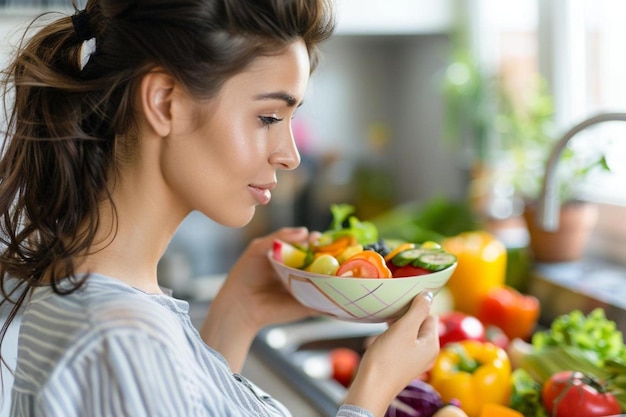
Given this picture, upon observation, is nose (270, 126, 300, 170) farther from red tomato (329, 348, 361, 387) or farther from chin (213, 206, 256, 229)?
red tomato (329, 348, 361, 387)

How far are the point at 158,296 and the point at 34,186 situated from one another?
22 centimetres

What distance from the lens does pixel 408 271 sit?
1146 mm

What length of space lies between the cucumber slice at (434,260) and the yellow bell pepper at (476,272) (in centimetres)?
67

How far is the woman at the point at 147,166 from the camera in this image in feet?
2.95

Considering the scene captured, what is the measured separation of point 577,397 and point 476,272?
0.64 meters

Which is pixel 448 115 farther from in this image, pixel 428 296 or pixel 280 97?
pixel 280 97

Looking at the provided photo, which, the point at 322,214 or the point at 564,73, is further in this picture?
the point at 322,214

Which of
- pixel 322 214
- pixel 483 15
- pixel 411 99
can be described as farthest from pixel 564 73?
pixel 322 214

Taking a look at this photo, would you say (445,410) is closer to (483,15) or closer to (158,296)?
(158,296)

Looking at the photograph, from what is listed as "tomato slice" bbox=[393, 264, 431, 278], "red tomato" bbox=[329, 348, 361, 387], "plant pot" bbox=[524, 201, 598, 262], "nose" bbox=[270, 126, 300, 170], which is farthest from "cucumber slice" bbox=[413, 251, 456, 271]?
"plant pot" bbox=[524, 201, 598, 262]

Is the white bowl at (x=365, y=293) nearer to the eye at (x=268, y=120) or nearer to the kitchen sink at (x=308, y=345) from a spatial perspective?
the eye at (x=268, y=120)

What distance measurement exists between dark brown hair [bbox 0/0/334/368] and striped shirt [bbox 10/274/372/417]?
5 centimetres

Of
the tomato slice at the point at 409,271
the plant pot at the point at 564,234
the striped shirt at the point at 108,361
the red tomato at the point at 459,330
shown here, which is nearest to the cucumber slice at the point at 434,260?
the tomato slice at the point at 409,271

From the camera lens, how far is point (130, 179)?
100 centimetres
